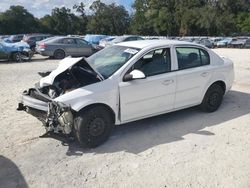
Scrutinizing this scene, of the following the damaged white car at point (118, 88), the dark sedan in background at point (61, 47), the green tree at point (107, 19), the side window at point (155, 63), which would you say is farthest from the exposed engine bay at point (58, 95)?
the green tree at point (107, 19)

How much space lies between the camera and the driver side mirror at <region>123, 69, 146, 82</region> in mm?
5555

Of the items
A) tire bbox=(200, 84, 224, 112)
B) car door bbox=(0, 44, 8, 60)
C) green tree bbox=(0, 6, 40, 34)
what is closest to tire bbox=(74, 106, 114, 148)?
tire bbox=(200, 84, 224, 112)

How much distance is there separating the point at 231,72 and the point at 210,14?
60125mm

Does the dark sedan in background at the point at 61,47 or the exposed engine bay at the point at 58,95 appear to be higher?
the exposed engine bay at the point at 58,95

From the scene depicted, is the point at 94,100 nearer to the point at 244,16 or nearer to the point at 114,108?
the point at 114,108

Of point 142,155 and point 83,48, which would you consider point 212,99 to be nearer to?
point 142,155

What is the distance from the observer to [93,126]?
5.35 meters

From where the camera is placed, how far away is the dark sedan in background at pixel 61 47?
20719 millimetres

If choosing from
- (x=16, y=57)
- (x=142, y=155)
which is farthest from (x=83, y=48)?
(x=142, y=155)

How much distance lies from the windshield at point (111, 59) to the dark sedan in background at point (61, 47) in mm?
14676

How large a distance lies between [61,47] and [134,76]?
16.2 metres

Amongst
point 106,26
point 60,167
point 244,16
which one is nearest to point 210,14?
point 244,16

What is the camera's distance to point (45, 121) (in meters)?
5.38

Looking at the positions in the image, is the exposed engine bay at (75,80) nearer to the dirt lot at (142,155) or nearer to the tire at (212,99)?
the dirt lot at (142,155)
